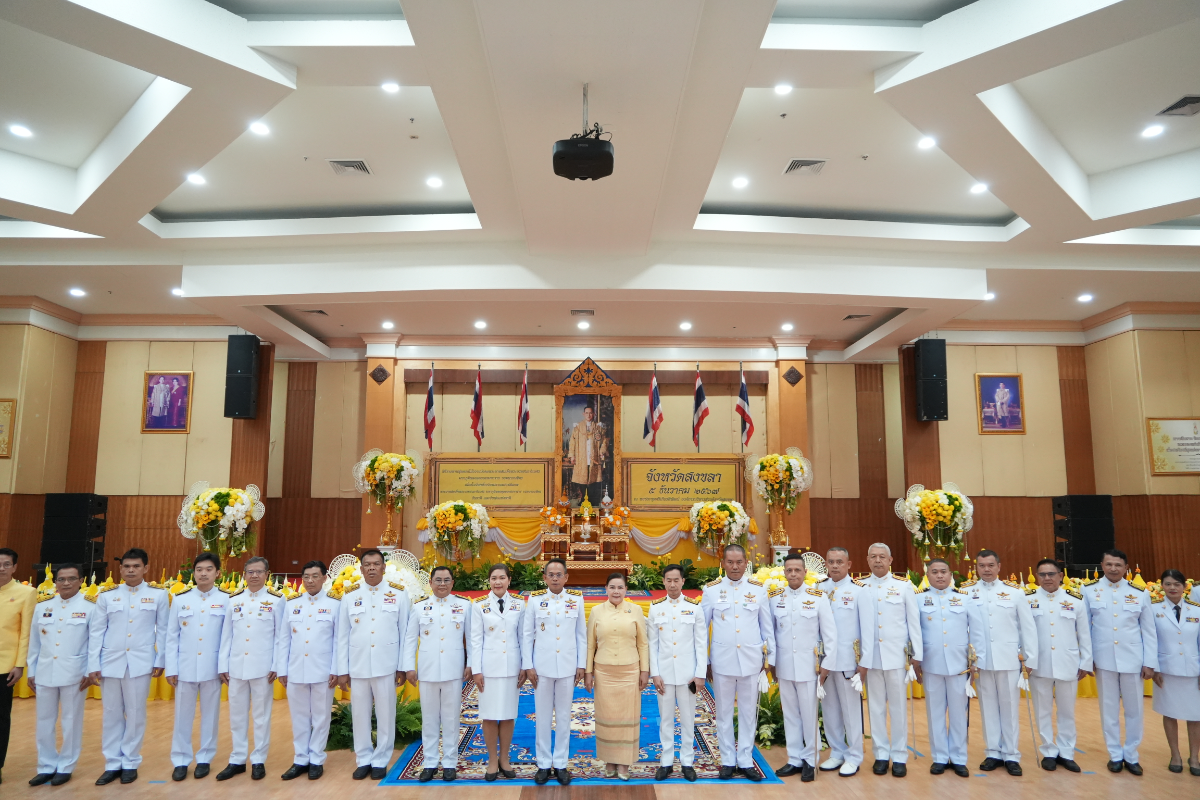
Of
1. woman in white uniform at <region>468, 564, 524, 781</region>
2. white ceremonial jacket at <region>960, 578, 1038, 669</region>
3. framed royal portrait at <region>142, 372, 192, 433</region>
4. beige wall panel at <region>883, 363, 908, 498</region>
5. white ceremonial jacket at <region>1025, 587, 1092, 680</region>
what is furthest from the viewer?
beige wall panel at <region>883, 363, 908, 498</region>

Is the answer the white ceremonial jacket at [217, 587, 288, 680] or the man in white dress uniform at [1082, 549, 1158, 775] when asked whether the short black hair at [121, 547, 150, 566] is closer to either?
the white ceremonial jacket at [217, 587, 288, 680]

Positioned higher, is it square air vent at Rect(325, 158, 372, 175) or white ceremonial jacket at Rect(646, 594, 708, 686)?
square air vent at Rect(325, 158, 372, 175)

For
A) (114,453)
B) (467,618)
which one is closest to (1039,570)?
(467,618)

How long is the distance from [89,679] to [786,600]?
17.4 feet

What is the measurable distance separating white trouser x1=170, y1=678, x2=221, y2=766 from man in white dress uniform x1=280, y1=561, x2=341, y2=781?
1.93 ft

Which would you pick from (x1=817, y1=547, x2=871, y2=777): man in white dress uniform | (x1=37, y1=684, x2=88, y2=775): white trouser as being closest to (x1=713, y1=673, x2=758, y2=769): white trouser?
(x1=817, y1=547, x2=871, y2=777): man in white dress uniform

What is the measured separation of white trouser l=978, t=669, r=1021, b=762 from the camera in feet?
17.3

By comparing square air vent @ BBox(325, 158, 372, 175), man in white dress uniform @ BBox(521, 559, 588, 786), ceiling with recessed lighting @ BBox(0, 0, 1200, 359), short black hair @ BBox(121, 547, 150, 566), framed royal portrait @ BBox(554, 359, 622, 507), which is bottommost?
man in white dress uniform @ BBox(521, 559, 588, 786)

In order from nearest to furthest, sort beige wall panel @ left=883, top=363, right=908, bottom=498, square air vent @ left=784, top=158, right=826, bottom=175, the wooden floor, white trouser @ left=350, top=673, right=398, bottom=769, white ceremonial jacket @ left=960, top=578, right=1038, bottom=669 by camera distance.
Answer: the wooden floor
white trouser @ left=350, top=673, right=398, bottom=769
white ceremonial jacket @ left=960, top=578, right=1038, bottom=669
square air vent @ left=784, top=158, right=826, bottom=175
beige wall panel @ left=883, top=363, right=908, bottom=498

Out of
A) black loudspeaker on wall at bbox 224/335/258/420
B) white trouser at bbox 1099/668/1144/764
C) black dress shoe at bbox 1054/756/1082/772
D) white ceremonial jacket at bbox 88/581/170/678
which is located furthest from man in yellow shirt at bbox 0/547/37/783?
white trouser at bbox 1099/668/1144/764

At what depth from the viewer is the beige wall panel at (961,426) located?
501 inches

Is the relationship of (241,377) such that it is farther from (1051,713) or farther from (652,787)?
(1051,713)

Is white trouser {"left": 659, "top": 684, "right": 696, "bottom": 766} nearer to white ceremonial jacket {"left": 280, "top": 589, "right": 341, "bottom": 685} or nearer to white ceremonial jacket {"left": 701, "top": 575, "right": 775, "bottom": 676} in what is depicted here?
white ceremonial jacket {"left": 701, "top": 575, "right": 775, "bottom": 676}

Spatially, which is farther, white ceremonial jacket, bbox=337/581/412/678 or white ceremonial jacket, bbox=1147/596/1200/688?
white ceremonial jacket, bbox=1147/596/1200/688
